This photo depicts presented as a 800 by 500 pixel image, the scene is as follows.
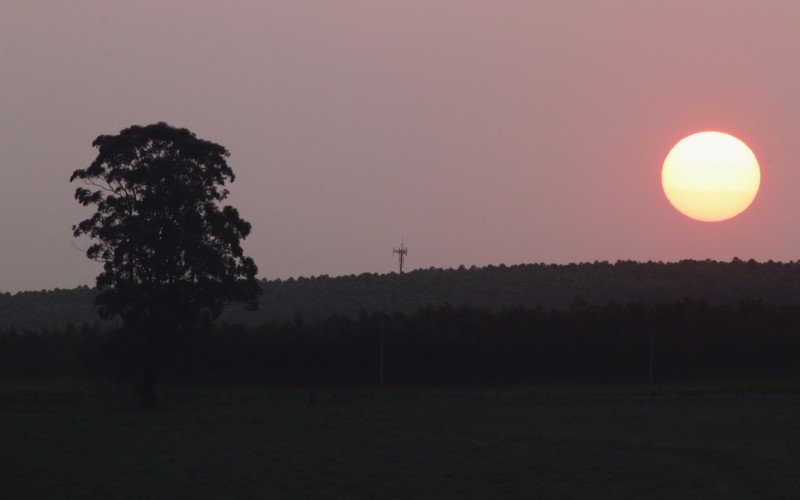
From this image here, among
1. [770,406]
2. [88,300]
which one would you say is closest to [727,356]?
[770,406]

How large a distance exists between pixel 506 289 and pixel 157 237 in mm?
60653

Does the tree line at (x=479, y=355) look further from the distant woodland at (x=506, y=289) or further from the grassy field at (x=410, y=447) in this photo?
the distant woodland at (x=506, y=289)

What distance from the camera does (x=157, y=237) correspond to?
45375 mm

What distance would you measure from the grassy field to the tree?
3441 mm

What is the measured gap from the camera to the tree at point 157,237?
45562 millimetres

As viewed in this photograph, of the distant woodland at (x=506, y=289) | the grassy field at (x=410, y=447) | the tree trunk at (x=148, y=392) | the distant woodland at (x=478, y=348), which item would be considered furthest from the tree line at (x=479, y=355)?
the distant woodland at (x=506, y=289)

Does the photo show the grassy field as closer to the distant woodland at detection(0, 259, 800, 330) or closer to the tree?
the tree

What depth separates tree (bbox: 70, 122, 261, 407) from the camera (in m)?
45.6

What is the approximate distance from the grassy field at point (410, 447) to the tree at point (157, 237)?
11.3 ft

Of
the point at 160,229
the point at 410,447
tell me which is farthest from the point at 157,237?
the point at 410,447

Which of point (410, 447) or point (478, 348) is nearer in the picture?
point (410, 447)

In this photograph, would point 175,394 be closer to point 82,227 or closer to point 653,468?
point 82,227

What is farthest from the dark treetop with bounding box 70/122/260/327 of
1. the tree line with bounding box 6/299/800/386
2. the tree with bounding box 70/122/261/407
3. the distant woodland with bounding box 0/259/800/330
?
the distant woodland with bounding box 0/259/800/330

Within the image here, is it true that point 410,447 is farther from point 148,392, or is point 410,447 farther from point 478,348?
point 478,348
